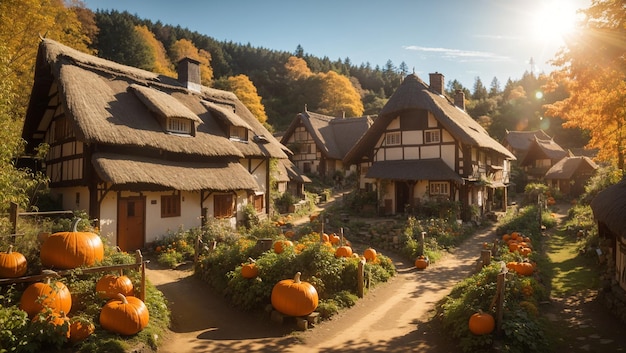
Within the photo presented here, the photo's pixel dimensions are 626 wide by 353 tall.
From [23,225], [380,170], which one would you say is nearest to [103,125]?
[23,225]

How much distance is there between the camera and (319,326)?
9117mm

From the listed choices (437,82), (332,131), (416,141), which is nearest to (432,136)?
(416,141)

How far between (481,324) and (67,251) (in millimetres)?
8926

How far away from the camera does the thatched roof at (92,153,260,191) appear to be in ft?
49.7

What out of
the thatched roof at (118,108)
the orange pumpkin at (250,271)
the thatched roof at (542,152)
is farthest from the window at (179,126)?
the thatched roof at (542,152)

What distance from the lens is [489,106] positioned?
248 feet

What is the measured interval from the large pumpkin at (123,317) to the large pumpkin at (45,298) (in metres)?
0.73

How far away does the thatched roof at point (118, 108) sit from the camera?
16.2m

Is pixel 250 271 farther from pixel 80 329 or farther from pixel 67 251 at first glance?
pixel 67 251

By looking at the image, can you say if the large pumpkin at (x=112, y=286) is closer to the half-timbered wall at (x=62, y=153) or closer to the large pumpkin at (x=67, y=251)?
the large pumpkin at (x=67, y=251)

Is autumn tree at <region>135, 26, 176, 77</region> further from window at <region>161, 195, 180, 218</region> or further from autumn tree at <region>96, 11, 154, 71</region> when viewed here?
window at <region>161, 195, 180, 218</region>

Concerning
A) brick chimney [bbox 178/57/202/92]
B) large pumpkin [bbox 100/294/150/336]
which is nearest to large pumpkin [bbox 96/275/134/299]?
large pumpkin [bbox 100/294/150/336]

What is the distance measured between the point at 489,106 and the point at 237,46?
55.2 metres

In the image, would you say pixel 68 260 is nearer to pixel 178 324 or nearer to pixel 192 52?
pixel 178 324
